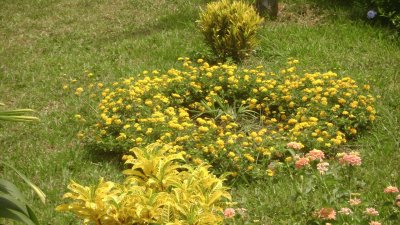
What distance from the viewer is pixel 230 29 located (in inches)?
274

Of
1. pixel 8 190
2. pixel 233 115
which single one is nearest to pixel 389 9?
pixel 233 115

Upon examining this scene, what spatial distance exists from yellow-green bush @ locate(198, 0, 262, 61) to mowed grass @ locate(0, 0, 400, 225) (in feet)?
0.77

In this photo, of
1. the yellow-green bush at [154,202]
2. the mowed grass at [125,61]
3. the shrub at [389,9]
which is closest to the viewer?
the yellow-green bush at [154,202]

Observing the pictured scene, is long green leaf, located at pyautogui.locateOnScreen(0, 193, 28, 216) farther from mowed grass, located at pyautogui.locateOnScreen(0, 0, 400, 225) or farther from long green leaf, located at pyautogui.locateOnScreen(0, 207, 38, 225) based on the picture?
mowed grass, located at pyautogui.locateOnScreen(0, 0, 400, 225)

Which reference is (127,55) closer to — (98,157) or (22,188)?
(98,157)

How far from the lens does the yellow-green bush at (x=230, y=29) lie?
22.8 feet

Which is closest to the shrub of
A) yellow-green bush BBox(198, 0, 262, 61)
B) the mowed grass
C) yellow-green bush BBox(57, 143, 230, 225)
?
the mowed grass

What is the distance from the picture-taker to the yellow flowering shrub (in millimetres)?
4762

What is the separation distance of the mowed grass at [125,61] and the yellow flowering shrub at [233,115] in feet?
0.72

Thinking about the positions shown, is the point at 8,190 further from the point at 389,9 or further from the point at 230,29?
the point at 389,9

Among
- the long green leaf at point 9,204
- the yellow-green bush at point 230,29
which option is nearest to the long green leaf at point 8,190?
the long green leaf at point 9,204

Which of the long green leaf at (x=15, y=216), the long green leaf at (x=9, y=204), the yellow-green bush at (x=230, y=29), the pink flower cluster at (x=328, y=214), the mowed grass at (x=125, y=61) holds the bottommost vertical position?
the mowed grass at (x=125, y=61)

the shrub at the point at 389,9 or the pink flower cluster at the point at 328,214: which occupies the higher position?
the pink flower cluster at the point at 328,214

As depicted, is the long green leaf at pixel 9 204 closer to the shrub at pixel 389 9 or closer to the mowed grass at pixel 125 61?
the mowed grass at pixel 125 61
